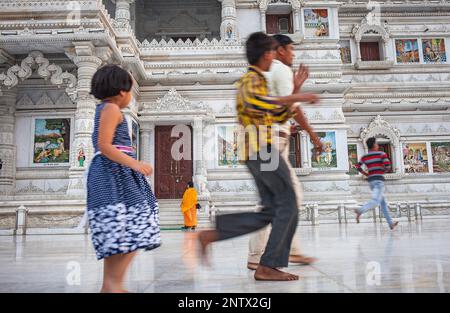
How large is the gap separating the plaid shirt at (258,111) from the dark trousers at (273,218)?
13 centimetres

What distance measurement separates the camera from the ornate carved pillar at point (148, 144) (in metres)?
14.6

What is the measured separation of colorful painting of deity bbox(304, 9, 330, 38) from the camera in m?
16.7

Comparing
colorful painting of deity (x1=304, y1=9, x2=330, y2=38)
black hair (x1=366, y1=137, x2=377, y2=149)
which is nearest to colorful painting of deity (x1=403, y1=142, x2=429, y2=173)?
A: colorful painting of deity (x1=304, y1=9, x2=330, y2=38)

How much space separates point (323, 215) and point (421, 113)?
7477 mm

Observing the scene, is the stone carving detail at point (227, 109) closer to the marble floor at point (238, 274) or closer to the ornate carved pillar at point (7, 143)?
the ornate carved pillar at point (7, 143)

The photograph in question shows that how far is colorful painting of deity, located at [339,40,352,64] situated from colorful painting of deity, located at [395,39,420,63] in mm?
2223

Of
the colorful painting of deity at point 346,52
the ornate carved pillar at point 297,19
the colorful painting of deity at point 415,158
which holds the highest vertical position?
the ornate carved pillar at point 297,19

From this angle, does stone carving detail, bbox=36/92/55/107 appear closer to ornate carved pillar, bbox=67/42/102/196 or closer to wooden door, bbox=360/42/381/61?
ornate carved pillar, bbox=67/42/102/196

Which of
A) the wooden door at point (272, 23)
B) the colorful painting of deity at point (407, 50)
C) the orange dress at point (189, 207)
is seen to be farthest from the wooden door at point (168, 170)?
the colorful painting of deity at point (407, 50)

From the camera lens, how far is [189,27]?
58.9ft

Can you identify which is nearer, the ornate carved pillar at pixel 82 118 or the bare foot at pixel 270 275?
the bare foot at pixel 270 275

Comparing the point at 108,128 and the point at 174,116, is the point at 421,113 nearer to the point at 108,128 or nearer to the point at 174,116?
the point at 174,116

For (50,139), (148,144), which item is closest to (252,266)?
(50,139)

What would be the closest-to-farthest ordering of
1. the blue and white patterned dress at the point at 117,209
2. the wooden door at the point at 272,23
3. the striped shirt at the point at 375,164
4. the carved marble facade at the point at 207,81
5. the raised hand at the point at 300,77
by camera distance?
1. the blue and white patterned dress at the point at 117,209
2. the raised hand at the point at 300,77
3. the striped shirt at the point at 375,164
4. the carved marble facade at the point at 207,81
5. the wooden door at the point at 272,23
